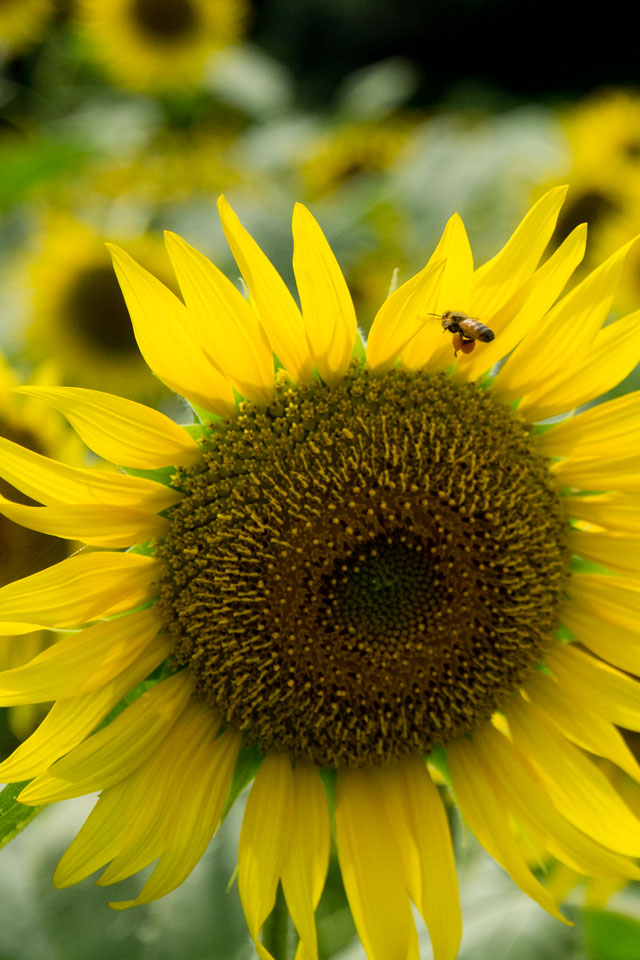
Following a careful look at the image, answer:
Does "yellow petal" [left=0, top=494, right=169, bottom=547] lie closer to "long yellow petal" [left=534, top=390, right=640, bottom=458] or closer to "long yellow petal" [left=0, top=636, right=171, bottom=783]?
"long yellow petal" [left=0, top=636, right=171, bottom=783]

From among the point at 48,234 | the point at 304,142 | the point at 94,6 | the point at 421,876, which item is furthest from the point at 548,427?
the point at 94,6

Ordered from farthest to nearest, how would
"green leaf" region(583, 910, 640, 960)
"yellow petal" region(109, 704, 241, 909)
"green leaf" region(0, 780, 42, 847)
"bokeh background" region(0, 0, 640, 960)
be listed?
1. "bokeh background" region(0, 0, 640, 960)
2. "green leaf" region(583, 910, 640, 960)
3. "yellow petal" region(109, 704, 241, 909)
4. "green leaf" region(0, 780, 42, 847)

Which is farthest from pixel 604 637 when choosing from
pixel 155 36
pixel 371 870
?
pixel 155 36

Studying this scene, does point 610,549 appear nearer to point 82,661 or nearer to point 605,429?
point 605,429

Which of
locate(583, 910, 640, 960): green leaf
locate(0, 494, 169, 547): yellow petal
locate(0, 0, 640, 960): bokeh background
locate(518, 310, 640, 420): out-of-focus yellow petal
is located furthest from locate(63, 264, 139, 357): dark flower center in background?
locate(583, 910, 640, 960): green leaf

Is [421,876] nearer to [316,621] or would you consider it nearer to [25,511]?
[316,621]

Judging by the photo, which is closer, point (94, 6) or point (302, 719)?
point (302, 719)

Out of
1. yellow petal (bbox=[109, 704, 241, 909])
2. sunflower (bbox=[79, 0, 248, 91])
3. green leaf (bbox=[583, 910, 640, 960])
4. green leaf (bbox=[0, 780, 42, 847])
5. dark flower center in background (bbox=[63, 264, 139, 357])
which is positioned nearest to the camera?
green leaf (bbox=[0, 780, 42, 847])
